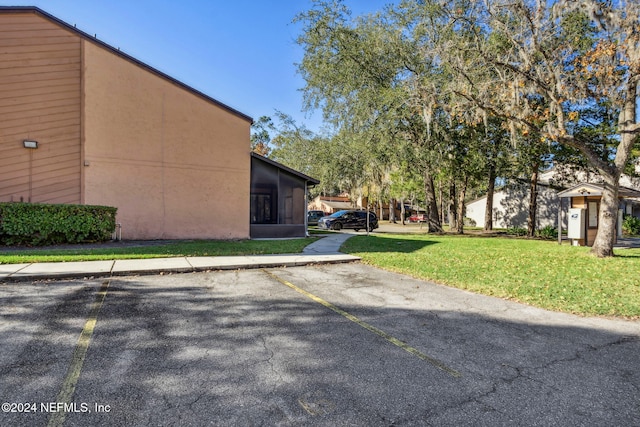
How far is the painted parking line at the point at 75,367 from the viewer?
88.8 inches

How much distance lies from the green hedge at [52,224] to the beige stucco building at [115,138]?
1.71 meters

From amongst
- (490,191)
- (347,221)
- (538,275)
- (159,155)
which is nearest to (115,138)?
(159,155)

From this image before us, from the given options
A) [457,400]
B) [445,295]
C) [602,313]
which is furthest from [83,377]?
[602,313]

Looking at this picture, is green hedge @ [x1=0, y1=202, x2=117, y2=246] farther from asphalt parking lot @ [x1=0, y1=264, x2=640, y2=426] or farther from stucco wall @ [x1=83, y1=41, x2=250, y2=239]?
asphalt parking lot @ [x1=0, y1=264, x2=640, y2=426]

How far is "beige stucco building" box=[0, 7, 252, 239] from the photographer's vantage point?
37.4ft

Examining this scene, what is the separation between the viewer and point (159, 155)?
44.2 ft

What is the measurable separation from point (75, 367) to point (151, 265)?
4.85 meters

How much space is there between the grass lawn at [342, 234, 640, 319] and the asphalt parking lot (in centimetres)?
65

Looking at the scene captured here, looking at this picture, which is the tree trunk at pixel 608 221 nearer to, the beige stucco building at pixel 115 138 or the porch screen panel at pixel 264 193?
the porch screen panel at pixel 264 193

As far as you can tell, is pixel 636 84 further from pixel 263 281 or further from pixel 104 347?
pixel 104 347

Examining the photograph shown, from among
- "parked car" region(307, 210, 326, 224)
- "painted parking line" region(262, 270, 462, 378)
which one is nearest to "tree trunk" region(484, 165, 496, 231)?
"parked car" region(307, 210, 326, 224)

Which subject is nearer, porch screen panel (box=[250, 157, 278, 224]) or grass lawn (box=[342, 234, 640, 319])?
grass lawn (box=[342, 234, 640, 319])

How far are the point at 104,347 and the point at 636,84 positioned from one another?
13.8 metres

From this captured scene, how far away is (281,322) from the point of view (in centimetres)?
424
